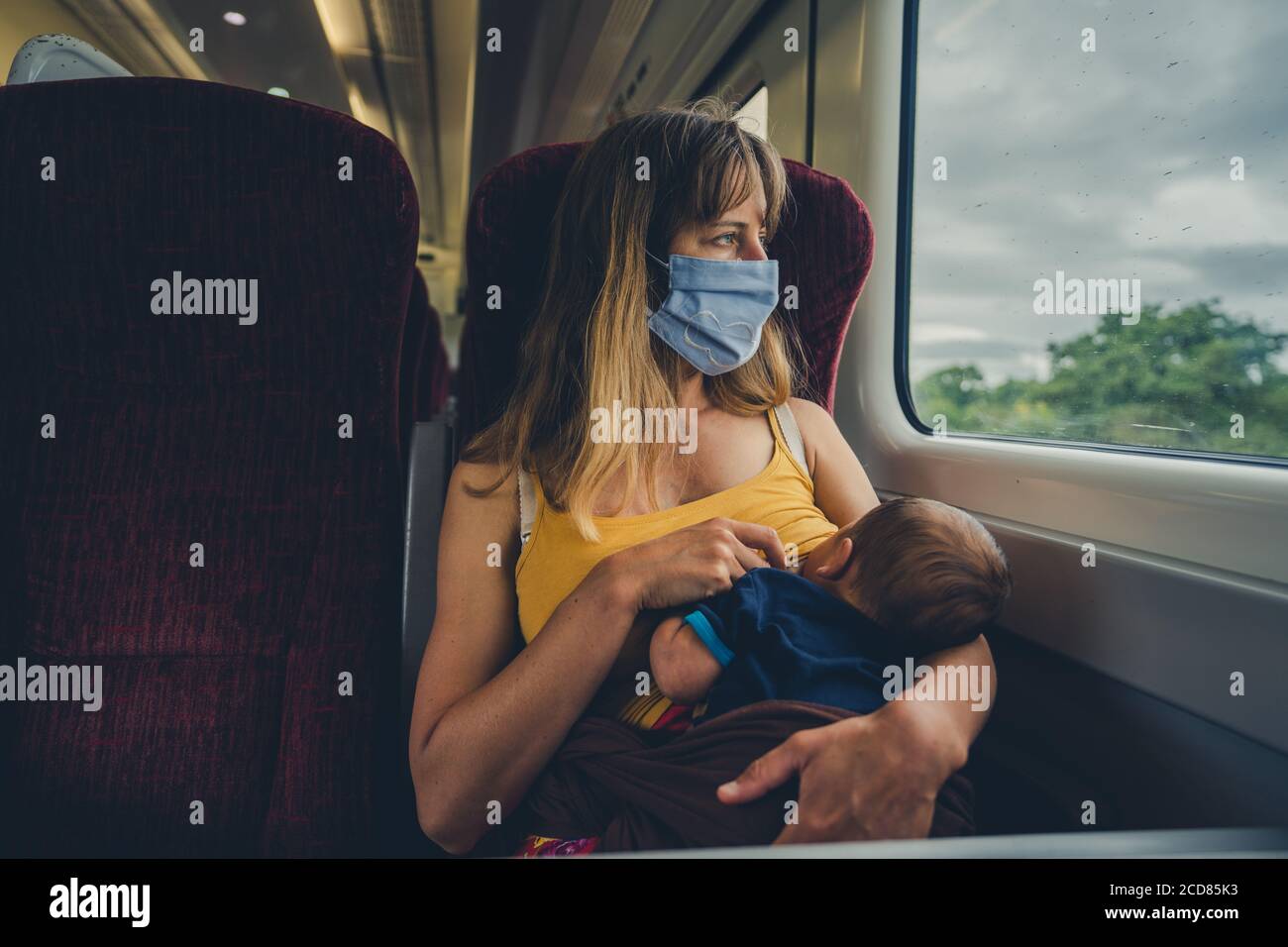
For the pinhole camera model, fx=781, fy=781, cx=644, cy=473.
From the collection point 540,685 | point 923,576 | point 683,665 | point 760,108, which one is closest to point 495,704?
point 540,685

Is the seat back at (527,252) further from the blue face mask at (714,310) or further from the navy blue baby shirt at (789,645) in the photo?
the navy blue baby shirt at (789,645)

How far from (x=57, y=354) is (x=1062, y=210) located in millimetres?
1694

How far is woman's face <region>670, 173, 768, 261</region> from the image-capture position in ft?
3.65

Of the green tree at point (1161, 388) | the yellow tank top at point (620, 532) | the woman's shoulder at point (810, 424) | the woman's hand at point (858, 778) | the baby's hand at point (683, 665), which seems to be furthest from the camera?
the woman's shoulder at point (810, 424)

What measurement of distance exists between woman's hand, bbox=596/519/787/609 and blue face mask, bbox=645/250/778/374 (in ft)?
1.04

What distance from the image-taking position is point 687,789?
0.76m

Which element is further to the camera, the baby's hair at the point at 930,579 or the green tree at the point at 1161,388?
the green tree at the point at 1161,388

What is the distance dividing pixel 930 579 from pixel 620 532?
1.22 feet

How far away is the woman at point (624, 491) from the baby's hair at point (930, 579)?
0.04 meters

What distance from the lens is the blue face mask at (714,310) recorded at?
3.65ft

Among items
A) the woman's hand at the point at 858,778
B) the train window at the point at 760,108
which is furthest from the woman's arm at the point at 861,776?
the train window at the point at 760,108

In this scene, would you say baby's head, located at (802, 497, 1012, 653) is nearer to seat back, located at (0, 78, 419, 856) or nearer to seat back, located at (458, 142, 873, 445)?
seat back, located at (458, 142, 873, 445)

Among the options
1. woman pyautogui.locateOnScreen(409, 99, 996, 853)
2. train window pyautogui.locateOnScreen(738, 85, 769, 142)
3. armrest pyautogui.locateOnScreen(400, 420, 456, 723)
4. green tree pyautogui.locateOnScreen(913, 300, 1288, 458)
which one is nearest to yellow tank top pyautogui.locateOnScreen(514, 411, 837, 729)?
woman pyautogui.locateOnScreen(409, 99, 996, 853)

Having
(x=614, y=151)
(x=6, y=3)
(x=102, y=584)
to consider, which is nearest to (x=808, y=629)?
(x=614, y=151)
